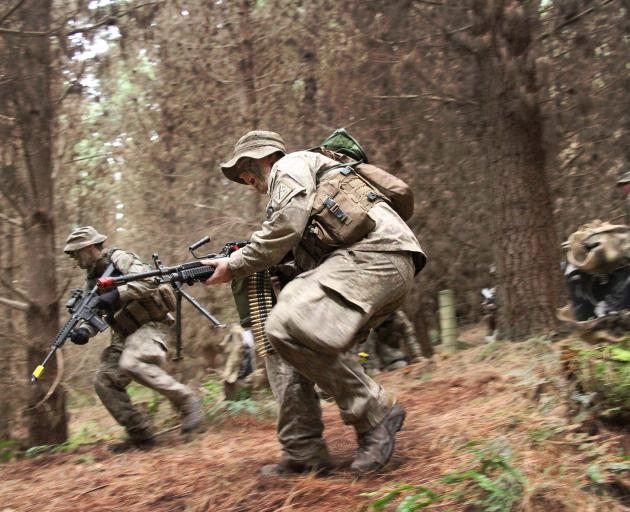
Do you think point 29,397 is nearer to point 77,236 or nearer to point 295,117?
point 77,236

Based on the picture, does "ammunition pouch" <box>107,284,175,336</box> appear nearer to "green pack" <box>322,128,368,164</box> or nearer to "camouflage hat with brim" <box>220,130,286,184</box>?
"camouflage hat with brim" <box>220,130,286,184</box>

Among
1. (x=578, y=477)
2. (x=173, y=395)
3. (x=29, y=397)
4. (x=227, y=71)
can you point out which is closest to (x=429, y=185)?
(x=227, y=71)

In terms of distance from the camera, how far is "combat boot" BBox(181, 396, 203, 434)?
21.9 ft

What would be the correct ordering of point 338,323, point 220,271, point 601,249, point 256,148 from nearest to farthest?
point 338,323 < point 220,271 < point 256,148 < point 601,249

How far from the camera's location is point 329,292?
12.2ft

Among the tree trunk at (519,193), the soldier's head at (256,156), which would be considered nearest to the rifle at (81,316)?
the soldier's head at (256,156)

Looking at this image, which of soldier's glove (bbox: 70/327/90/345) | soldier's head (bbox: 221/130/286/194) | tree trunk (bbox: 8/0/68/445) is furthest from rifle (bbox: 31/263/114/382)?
soldier's head (bbox: 221/130/286/194)

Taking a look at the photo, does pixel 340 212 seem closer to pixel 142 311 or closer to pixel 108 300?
pixel 108 300

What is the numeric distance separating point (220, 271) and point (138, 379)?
Result: 2.99m

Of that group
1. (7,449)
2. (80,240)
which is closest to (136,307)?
(80,240)

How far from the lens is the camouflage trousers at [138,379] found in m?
6.53

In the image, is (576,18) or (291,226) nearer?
(291,226)

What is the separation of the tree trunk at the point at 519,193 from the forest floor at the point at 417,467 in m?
1.34

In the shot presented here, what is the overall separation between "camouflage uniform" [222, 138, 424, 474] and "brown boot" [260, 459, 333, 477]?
0.06ft
